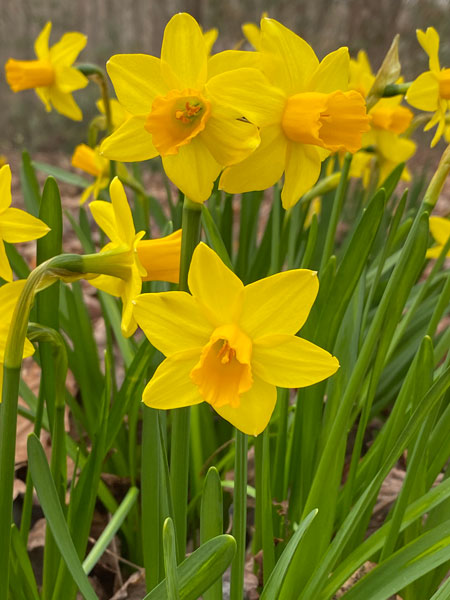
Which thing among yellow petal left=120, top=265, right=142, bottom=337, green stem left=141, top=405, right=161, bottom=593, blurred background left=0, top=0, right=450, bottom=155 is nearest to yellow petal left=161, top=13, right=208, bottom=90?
yellow petal left=120, top=265, right=142, bottom=337

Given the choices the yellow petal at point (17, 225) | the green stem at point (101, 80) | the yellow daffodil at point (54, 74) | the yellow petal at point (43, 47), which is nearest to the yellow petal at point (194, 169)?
the yellow petal at point (17, 225)

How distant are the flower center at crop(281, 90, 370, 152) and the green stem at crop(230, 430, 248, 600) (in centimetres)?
37

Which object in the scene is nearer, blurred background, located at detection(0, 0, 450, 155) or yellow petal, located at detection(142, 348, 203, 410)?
yellow petal, located at detection(142, 348, 203, 410)

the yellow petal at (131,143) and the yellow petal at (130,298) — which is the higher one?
the yellow petal at (131,143)

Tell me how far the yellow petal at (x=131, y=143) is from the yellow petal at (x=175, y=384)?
221mm

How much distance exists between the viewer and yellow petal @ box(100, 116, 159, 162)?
0.69 m

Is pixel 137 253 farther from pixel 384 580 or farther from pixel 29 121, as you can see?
pixel 29 121

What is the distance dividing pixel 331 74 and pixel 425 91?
42cm

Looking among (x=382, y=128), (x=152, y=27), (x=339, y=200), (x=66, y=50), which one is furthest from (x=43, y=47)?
(x=152, y=27)

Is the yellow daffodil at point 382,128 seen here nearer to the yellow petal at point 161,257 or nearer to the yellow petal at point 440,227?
the yellow petal at point 440,227

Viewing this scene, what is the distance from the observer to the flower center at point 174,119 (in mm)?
664

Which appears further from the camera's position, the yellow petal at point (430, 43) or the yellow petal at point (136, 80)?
the yellow petal at point (430, 43)

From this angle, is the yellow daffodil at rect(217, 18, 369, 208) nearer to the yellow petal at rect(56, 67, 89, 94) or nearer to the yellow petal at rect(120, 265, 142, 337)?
the yellow petal at rect(120, 265, 142, 337)

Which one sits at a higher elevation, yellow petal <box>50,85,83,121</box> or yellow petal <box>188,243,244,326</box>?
yellow petal <box>50,85,83,121</box>
